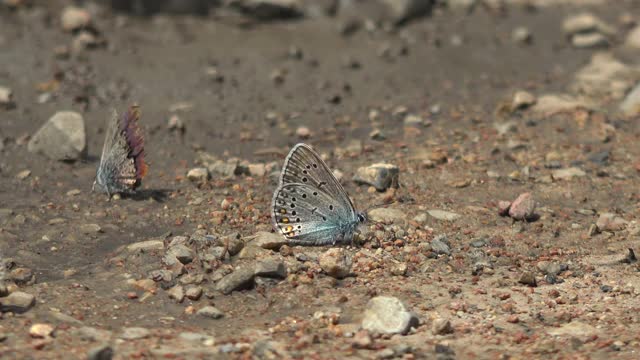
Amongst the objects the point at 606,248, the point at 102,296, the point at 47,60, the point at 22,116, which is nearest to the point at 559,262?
the point at 606,248

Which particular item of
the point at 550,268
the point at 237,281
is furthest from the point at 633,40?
the point at 237,281

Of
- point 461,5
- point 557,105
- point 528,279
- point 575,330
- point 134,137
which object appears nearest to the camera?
point 575,330

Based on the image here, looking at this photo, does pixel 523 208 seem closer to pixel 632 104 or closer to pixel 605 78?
pixel 632 104

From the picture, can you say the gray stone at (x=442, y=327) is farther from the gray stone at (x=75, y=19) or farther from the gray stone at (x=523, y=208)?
the gray stone at (x=75, y=19)

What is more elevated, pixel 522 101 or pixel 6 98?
pixel 6 98

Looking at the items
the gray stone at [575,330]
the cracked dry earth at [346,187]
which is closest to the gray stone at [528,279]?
the cracked dry earth at [346,187]

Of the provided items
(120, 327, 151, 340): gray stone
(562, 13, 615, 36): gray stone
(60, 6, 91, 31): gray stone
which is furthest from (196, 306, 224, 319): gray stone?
(562, 13, 615, 36): gray stone
